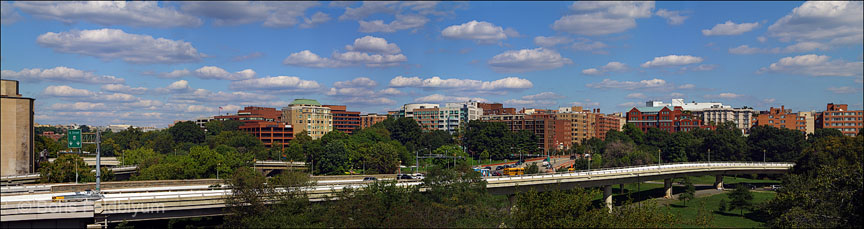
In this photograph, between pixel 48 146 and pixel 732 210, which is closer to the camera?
pixel 732 210

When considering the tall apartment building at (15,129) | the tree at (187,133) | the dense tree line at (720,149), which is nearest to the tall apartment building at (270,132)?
the tree at (187,133)

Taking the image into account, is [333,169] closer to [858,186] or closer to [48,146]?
[48,146]

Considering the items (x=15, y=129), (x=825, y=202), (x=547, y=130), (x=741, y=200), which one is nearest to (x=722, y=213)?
(x=741, y=200)

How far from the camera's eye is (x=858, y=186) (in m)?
54.2

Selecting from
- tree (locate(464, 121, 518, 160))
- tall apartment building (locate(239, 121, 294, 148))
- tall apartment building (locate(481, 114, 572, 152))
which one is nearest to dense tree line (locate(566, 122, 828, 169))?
tree (locate(464, 121, 518, 160))

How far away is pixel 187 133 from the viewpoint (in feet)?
591

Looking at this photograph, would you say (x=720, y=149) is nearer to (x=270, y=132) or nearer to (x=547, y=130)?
(x=547, y=130)

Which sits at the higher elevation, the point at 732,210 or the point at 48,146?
the point at 48,146

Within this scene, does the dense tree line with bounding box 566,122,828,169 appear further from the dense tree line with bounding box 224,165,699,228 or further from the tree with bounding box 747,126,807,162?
the dense tree line with bounding box 224,165,699,228

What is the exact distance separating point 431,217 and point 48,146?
85.0 metres

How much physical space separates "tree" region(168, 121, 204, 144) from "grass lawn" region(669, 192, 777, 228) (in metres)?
140

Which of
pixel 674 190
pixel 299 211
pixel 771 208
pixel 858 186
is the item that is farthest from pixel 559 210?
pixel 674 190

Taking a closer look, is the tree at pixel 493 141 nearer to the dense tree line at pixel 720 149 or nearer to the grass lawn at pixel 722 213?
the dense tree line at pixel 720 149

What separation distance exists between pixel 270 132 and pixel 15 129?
107 meters
